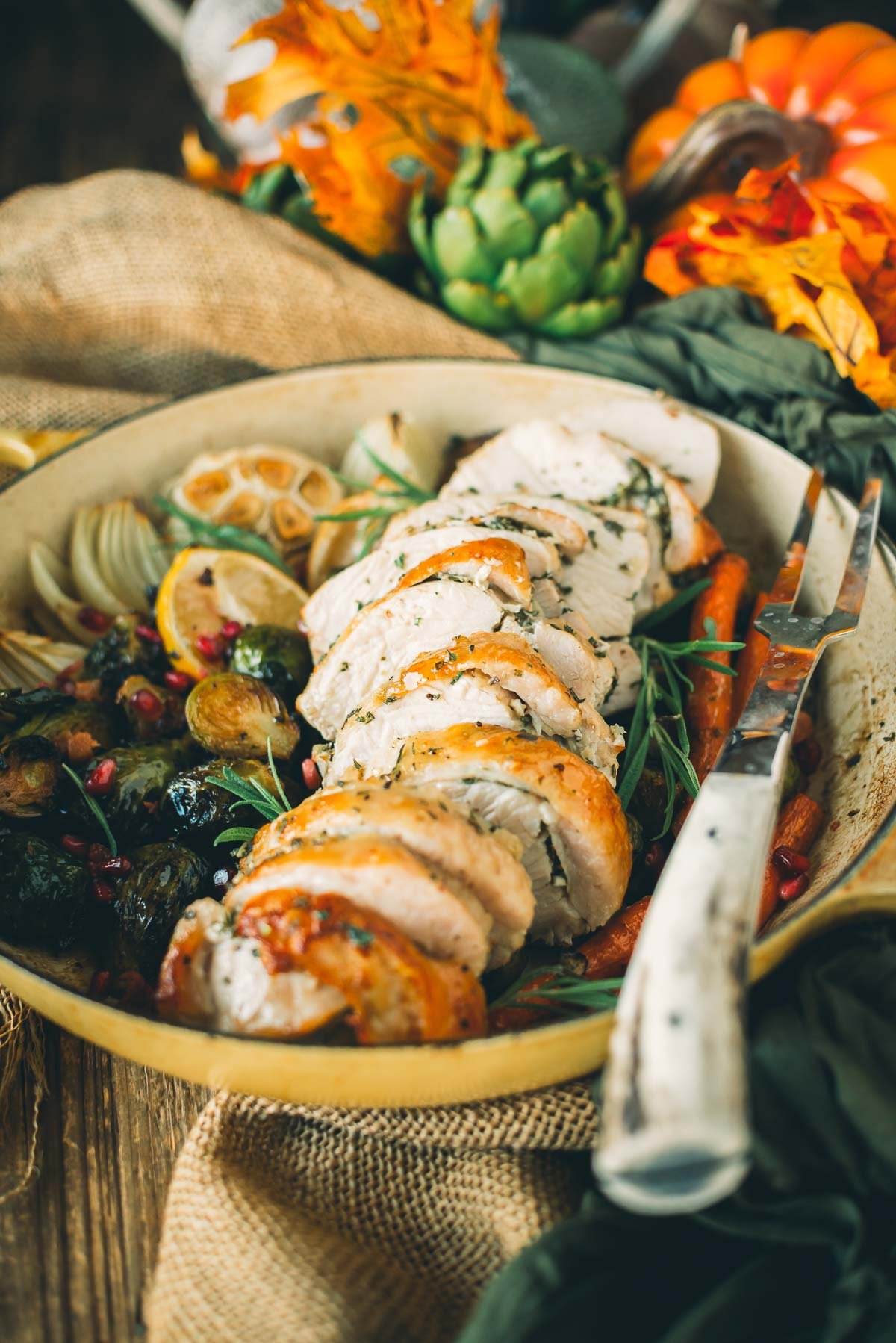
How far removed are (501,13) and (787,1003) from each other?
5623mm

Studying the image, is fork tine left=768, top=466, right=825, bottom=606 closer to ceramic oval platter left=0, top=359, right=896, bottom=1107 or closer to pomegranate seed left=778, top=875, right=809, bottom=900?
ceramic oval platter left=0, top=359, right=896, bottom=1107

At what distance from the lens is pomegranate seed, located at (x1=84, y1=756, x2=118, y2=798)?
2471mm

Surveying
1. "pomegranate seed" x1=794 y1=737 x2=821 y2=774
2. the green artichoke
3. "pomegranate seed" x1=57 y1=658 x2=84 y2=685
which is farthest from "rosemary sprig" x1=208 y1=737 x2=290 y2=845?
the green artichoke

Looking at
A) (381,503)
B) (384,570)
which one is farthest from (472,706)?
(381,503)

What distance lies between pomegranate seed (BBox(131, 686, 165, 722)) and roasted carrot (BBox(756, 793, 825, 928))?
5.20 ft

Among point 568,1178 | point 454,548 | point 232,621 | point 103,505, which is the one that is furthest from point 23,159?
point 568,1178

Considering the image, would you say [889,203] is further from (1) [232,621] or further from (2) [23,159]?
Answer: (2) [23,159]

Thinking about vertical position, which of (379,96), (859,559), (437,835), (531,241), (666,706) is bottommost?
(666,706)

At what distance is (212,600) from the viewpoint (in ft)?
9.63

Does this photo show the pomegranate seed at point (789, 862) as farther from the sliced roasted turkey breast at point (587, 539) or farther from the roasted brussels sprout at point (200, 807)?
the roasted brussels sprout at point (200, 807)

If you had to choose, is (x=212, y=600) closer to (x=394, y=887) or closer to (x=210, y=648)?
(x=210, y=648)

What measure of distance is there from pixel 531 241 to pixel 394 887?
8.53 feet

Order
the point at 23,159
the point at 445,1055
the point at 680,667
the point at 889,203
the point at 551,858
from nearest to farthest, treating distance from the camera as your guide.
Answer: the point at 445,1055
the point at 551,858
the point at 680,667
the point at 889,203
the point at 23,159

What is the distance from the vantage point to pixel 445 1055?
5.41ft
